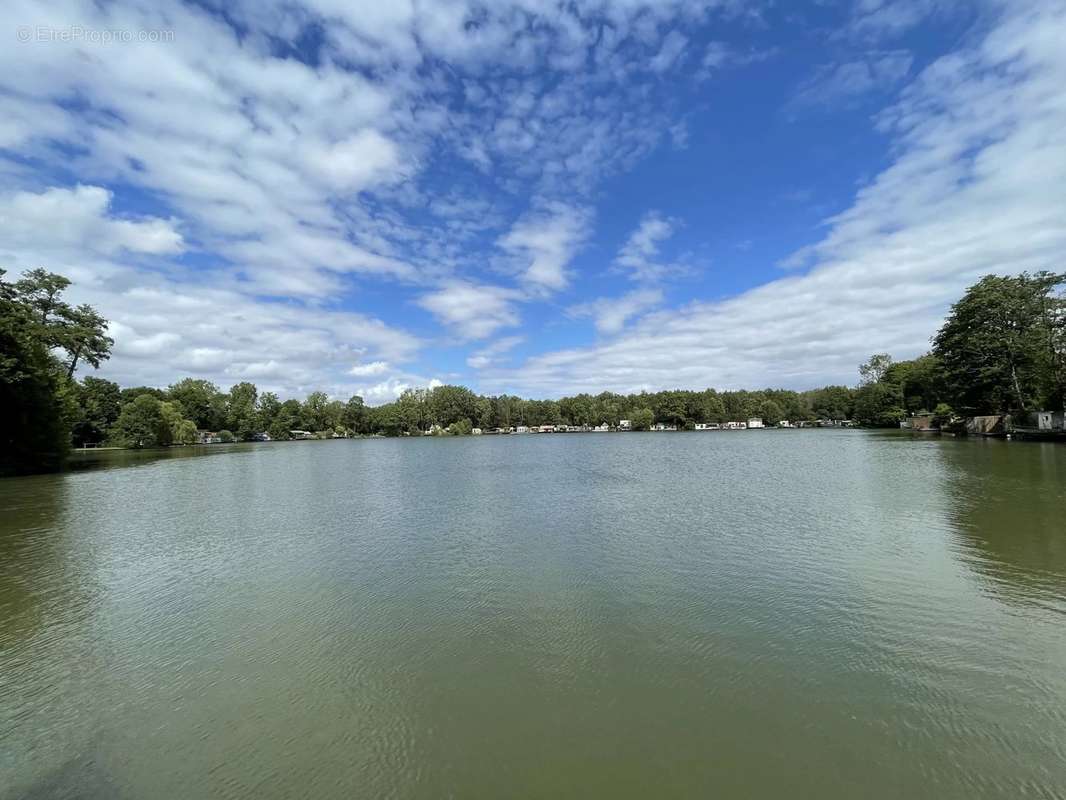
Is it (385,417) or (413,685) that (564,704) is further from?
(385,417)

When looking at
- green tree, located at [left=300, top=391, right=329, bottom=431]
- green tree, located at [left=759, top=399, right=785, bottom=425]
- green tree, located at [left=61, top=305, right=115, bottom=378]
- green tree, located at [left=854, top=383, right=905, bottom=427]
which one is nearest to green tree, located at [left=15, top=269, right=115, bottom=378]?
green tree, located at [left=61, top=305, right=115, bottom=378]

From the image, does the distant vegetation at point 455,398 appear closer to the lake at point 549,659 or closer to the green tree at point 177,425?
the green tree at point 177,425

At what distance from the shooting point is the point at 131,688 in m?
6.59

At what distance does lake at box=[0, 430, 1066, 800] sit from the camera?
476 cm

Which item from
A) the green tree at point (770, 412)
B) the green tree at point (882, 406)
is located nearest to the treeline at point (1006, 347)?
the green tree at point (882, 406)

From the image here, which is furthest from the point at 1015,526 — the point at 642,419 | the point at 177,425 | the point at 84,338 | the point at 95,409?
the point at 642,419

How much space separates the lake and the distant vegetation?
30.9 meters

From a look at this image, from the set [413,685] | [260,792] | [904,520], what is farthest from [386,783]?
[904,520]

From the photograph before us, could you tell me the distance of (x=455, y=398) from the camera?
14125cm

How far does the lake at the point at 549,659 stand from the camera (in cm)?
476

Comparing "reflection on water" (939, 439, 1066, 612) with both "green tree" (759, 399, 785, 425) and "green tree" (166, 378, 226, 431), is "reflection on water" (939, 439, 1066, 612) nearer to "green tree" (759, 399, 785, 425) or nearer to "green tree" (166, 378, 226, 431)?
"green tree" (166, 378, 226, 431)

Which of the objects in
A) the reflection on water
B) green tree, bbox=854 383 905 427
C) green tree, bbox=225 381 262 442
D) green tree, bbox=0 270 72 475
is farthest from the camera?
green tree, bbox=225 381 262 442

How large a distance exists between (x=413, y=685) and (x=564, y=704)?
1964 millimetres

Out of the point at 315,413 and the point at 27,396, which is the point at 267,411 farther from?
the point at 27,396
